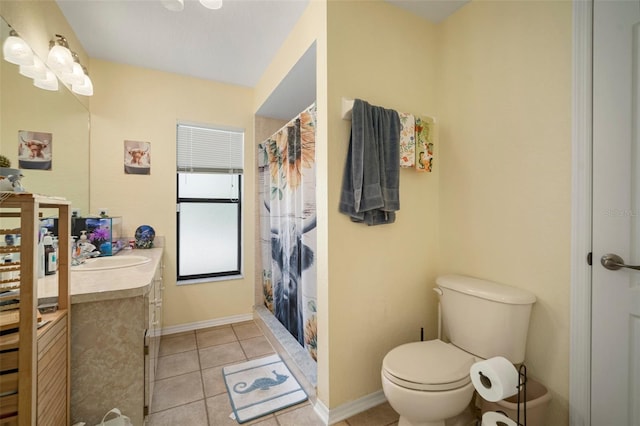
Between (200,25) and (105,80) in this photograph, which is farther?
(105,80)

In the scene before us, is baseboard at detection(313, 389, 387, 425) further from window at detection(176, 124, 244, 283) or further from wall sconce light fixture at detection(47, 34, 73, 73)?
wall sconce light fixture at detection(47, 34, 73, 73)

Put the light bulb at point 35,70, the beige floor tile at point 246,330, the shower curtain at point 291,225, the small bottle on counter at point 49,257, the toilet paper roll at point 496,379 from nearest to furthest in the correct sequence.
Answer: the toilet paper roll at point 496,379 < the light bulb at point 35,70 < the small bottle on counter at point 49,257 < the shower curtain at point 291,225 < the beige floor tile at point 246,330

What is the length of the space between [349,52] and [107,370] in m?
2.05

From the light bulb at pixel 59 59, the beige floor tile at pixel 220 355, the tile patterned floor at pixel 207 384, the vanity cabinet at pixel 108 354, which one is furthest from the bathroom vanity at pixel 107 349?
the light bulb at pixel 59 59

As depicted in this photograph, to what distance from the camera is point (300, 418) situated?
5.13ft

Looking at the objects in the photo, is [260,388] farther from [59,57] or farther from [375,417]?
[59,57]

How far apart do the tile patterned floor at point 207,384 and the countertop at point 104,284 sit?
0.86 m

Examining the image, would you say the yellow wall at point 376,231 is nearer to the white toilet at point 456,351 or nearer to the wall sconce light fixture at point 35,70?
the white toilet at point 456,351

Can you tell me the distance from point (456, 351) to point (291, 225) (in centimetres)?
141

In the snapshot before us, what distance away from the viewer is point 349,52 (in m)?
1.59

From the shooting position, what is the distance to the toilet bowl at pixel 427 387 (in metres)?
1.18

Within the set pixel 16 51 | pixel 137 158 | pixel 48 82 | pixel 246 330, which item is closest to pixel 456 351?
pixel 246 330

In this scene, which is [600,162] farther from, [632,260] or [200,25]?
[200,25]

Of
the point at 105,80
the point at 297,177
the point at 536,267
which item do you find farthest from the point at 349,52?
the point at 105,80
